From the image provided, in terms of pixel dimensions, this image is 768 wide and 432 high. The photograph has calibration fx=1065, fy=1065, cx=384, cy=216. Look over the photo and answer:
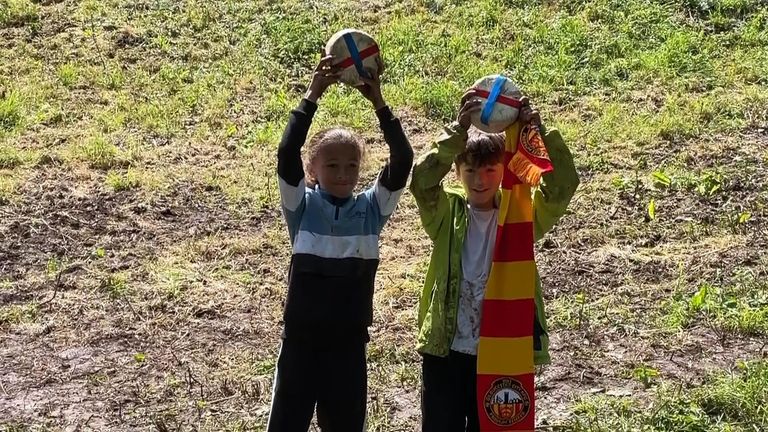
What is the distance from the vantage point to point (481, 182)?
3.56 meters

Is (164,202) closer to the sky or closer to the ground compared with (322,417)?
closer to the sky

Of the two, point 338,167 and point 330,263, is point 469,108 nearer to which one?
point 338,167

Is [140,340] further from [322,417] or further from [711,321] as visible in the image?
[711,321]

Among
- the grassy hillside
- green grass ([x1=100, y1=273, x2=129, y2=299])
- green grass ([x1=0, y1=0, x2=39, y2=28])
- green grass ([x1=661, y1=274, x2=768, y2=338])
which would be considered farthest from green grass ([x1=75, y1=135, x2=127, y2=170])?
green grass ([x1=661, y1=274, x2=768, y2=338])

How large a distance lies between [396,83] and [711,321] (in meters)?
4.33

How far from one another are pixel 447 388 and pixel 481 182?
70 cm

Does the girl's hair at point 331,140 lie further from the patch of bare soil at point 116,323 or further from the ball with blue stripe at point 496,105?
the patch of bare soil at point 116,323

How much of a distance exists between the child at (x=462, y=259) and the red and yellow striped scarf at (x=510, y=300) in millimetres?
57

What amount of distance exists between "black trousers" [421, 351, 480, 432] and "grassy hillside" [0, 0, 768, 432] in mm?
941

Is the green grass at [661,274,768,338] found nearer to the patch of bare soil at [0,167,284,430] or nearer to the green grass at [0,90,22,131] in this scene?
the patch of bare soil at [0,167,284,430]

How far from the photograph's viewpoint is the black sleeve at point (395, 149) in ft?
11.7

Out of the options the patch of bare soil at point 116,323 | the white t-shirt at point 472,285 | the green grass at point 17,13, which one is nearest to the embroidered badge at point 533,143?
the white t-shirt at point 472,285

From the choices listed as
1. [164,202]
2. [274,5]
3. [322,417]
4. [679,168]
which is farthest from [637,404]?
[274,5]

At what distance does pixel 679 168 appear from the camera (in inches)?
286
